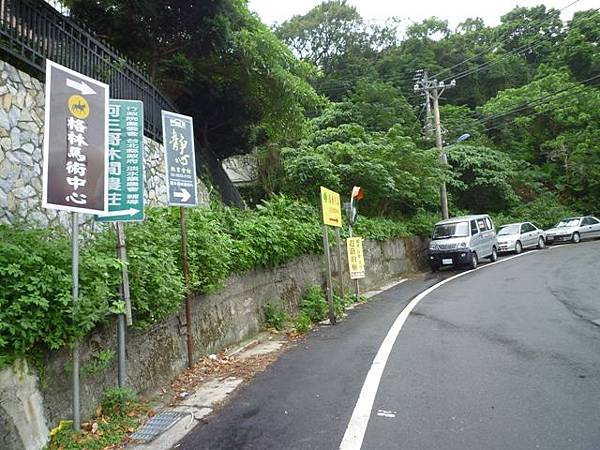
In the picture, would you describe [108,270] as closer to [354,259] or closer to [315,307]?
[315,307]

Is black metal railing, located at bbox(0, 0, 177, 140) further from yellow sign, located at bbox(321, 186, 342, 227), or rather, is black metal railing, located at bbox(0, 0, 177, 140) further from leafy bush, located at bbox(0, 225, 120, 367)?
yellow sign, located at bbox(321, 186, 342, 227)

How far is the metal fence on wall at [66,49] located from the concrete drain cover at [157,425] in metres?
4.96

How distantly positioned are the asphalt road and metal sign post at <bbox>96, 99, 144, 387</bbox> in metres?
1.82

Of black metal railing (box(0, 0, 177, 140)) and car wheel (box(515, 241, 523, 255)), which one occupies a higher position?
black metal railing (box(0, 0, 177, 140))

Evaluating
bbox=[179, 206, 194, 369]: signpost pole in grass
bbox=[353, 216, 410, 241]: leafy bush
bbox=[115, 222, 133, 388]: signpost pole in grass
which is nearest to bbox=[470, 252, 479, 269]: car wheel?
bbox=[353, 216, 410, 241]: leafy bush

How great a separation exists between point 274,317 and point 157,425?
173 inches

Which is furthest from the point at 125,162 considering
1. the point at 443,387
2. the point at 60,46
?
the point at 443,387

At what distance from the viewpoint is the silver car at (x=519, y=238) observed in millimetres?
22109

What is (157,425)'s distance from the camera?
4.33 m

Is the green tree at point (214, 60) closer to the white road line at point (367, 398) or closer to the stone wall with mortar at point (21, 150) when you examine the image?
the stone wall with mortar at point (21, 150)

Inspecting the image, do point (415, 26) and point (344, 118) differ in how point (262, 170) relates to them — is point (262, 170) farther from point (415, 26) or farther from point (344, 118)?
point (415, 26)

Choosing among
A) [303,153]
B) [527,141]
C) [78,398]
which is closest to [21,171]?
[78,398]

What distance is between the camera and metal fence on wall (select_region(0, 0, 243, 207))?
20.3ft

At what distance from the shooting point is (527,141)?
34.9m
